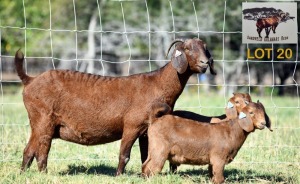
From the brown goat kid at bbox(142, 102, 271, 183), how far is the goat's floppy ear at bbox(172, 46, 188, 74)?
0.69 meters

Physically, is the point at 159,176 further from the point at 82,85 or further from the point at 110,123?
the point at 82,85

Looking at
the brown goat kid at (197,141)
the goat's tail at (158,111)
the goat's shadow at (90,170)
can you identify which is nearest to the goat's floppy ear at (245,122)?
the brown goat kid at (197,141)

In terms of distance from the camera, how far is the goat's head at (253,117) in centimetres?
711

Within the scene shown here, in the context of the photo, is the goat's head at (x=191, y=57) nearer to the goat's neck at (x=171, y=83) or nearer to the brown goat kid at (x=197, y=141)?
the goat's neck at (x=171, y=83)

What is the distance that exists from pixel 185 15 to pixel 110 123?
2024 centimetres

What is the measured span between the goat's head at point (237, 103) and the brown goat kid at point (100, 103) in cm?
52

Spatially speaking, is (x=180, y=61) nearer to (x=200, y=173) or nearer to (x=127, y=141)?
(x=127, y=141)

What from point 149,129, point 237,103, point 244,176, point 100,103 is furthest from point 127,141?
point 244,176

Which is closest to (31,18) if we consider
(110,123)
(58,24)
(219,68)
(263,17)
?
(58,24)

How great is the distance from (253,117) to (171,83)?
1.18 m

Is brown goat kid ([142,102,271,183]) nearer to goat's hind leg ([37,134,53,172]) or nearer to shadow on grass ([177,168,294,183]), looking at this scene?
shadow on grass ([177,168,294,183])

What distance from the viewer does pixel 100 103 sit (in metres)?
7.75

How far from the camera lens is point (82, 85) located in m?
7.84

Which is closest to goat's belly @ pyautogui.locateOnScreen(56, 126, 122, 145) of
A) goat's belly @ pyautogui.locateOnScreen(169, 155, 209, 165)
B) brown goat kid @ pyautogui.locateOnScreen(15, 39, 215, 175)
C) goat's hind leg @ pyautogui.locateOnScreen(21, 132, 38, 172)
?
brown goat kid @ pyautogui.locateOnScreen(15, 39, 215, 175)
